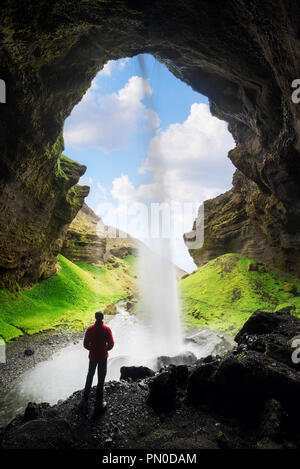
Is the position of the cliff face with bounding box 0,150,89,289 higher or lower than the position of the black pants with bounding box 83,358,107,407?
higher

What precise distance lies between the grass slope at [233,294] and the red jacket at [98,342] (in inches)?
581

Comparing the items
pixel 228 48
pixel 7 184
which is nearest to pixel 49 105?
pixel 7 184

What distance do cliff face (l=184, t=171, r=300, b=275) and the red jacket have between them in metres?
21.0

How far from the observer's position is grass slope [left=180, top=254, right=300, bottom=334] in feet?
70.6

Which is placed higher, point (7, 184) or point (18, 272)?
point (7, 184)

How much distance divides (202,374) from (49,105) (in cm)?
1779

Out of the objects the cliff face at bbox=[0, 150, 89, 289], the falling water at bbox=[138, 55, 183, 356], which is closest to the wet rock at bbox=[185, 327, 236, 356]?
the falling water at bbox=[138, 55, 183, 356]

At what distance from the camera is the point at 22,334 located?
53.2 ft

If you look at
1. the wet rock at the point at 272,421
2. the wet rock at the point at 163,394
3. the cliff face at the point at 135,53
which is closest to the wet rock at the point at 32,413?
the wet rock at the point at 163,394

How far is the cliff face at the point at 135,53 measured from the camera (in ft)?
25.3

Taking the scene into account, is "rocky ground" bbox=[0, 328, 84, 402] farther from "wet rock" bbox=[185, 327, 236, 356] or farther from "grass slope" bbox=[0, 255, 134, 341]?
"wet rock" bbox=[185, 327, 236, 356]

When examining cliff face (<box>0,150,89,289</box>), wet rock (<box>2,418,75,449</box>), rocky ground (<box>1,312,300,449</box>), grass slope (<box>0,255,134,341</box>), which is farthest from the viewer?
cliff face (<box>0,150,89,289</box>)

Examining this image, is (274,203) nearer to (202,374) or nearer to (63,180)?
(202,374)

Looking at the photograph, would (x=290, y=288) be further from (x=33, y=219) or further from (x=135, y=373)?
(x=33, y=219)
